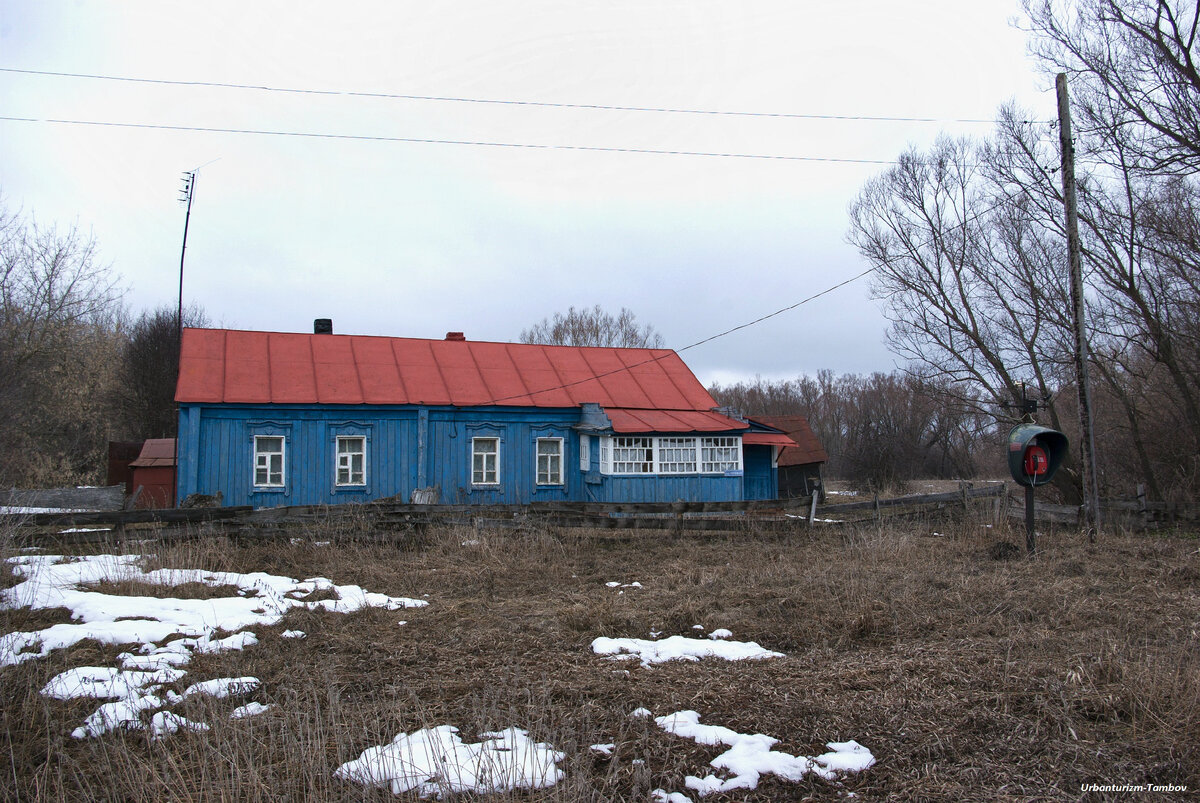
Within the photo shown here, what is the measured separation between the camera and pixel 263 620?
281 inches

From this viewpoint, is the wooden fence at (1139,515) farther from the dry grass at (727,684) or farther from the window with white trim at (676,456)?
the window with white trim at (676,456)

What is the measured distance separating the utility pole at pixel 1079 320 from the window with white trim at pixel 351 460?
608 inches

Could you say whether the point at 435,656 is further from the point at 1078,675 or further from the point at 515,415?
the point at 515,415

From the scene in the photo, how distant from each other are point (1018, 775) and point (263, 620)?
6.33 metres

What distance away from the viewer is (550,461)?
20.4 meters

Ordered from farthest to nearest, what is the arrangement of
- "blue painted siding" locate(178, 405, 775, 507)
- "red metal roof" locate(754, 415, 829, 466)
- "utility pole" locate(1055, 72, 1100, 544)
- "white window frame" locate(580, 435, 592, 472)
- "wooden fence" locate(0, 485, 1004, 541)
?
"red metal roof" locate(754, 415, 829, 466), "white window frame" locate(580, 435, 592, 472), "blue painted siding" locate(178, 405, 775, 507), "utility pole" locate(1055, 72, 1100, 544), "wooden fence" locate(0, 485, 1004, 541)

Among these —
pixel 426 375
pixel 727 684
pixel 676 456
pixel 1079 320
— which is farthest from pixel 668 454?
pixel 727 684

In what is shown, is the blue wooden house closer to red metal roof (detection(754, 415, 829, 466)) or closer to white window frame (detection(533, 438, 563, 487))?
white window frame (detection(533, 438, 563, 487))

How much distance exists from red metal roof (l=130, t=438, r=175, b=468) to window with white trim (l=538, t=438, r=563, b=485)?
35.8 ft

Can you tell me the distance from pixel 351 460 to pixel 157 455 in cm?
816

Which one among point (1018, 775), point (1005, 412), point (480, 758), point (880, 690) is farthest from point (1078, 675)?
point (1005, 412)

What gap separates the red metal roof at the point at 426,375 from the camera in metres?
18.8

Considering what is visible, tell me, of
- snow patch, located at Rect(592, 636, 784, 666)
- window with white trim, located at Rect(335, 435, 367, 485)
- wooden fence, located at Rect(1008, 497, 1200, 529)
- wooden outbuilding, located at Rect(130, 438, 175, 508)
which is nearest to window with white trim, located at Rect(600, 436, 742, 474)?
window with white trim, located at Rect(335, 435, 367, 485)

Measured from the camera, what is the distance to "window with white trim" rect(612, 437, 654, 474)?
1872cm
